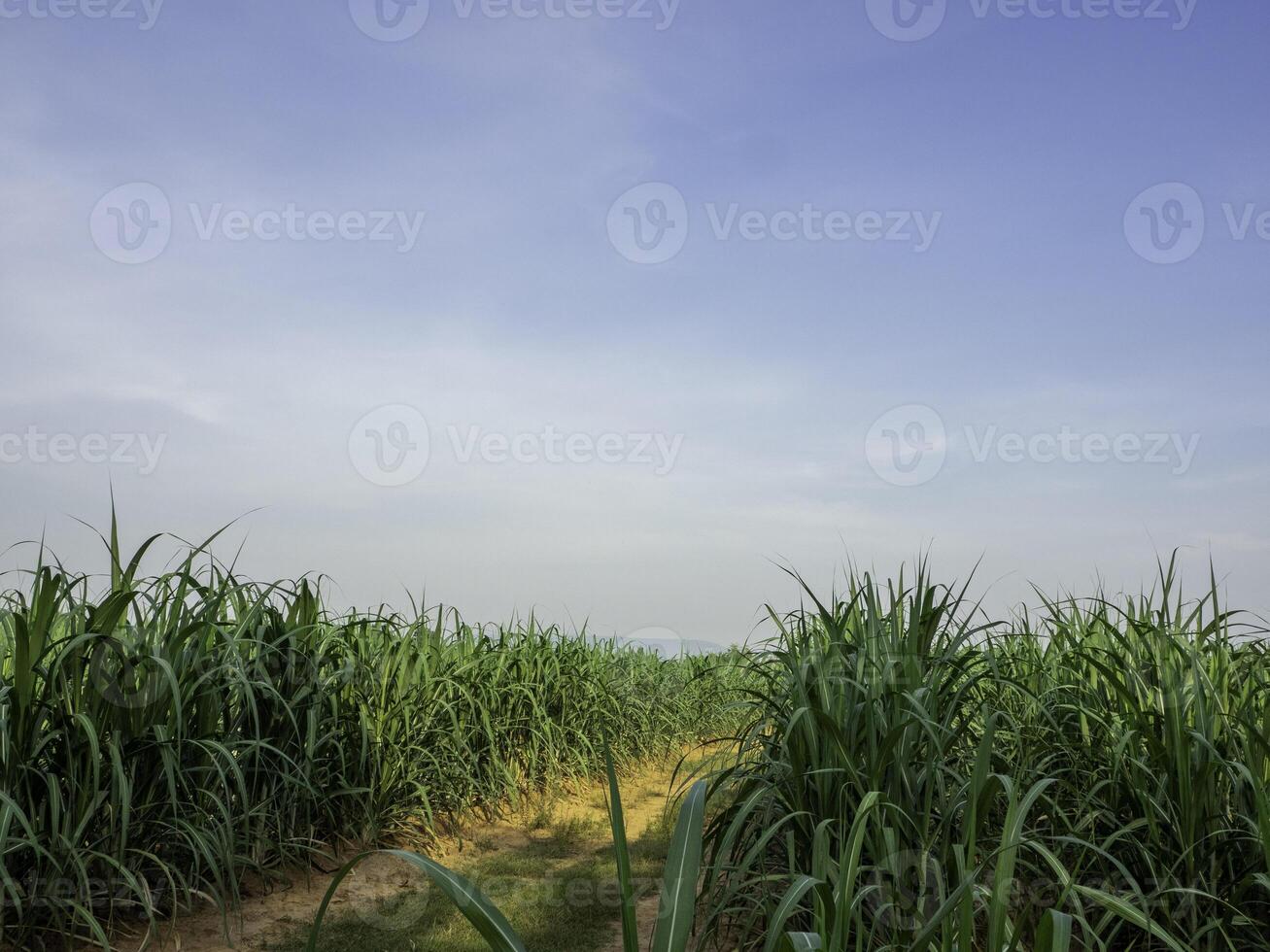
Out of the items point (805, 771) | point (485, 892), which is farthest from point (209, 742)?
point (805, 771)

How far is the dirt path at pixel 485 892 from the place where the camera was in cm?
363

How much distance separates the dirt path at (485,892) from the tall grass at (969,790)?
3.03 ft

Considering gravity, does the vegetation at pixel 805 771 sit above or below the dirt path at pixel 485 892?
above

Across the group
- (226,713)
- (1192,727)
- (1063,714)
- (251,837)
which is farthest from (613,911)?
(1192,727)

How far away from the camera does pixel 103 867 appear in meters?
3.17

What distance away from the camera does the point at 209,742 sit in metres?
3.37

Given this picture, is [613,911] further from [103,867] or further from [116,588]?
[116,588]

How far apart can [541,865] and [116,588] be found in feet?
9.38

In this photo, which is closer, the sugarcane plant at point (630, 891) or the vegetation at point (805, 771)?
the sugarcane plant at point (630, 891)

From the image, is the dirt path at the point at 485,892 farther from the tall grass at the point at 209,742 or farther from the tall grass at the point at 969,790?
the tall grass at the point at 969,790

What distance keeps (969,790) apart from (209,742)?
9.26 feet

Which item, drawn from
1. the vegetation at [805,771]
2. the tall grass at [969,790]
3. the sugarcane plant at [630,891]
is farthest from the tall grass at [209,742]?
the tall grass at [969,790]

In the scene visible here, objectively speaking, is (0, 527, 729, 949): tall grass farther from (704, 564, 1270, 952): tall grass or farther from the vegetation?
(704, 564, 1270, 952): tall grass

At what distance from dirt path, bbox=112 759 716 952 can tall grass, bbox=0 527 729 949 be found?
165mm
